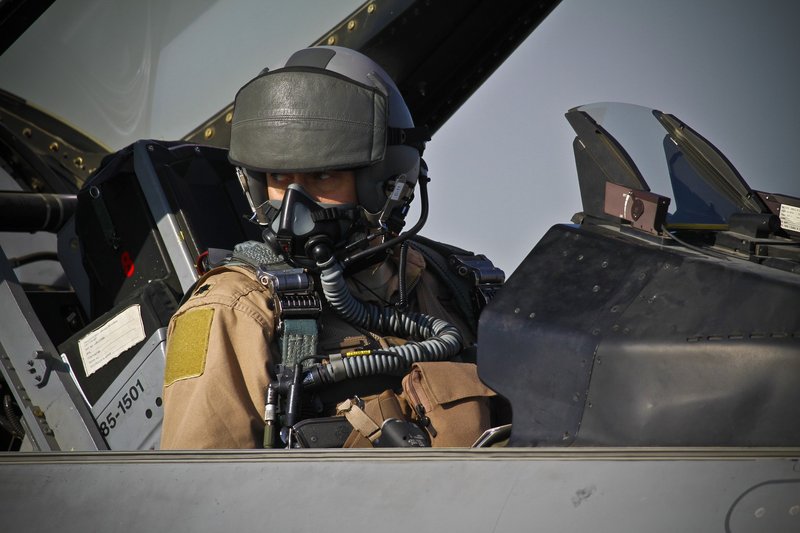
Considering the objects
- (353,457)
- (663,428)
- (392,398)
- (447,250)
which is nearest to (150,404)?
(392,398)

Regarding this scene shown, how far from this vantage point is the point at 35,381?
229 centimetres

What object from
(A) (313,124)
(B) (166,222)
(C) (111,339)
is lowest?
(C) (111,339)

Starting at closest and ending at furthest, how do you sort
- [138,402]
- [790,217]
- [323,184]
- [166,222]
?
[790,217]
[323,184]
[138,402]
[166,222]

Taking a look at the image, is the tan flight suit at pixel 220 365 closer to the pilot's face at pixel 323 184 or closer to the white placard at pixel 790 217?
the pilot's face at pixel 323 184

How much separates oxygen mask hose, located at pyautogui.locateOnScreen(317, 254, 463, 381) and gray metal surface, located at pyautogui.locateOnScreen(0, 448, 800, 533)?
68 cm

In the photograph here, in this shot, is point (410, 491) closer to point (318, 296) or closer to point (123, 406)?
point (318, 296)

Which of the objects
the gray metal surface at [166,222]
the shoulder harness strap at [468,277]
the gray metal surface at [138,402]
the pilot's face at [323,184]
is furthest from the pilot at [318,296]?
the gray metal surface at [166,222]

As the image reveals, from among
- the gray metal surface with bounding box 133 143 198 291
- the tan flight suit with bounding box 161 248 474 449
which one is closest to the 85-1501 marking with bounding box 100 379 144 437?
the gray metal surface with bounding box 133 143 198 291

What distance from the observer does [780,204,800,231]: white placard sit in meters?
1.43

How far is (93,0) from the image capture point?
9.78ft

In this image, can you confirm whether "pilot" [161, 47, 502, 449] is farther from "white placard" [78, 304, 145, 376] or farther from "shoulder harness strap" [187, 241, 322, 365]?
"white placard" [78, 304, 145, 376]

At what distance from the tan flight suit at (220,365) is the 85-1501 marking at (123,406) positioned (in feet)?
1.47

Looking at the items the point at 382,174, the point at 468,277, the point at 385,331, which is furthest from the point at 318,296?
the point at 468,277

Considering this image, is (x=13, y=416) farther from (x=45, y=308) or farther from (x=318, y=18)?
(x=318, y=18)
